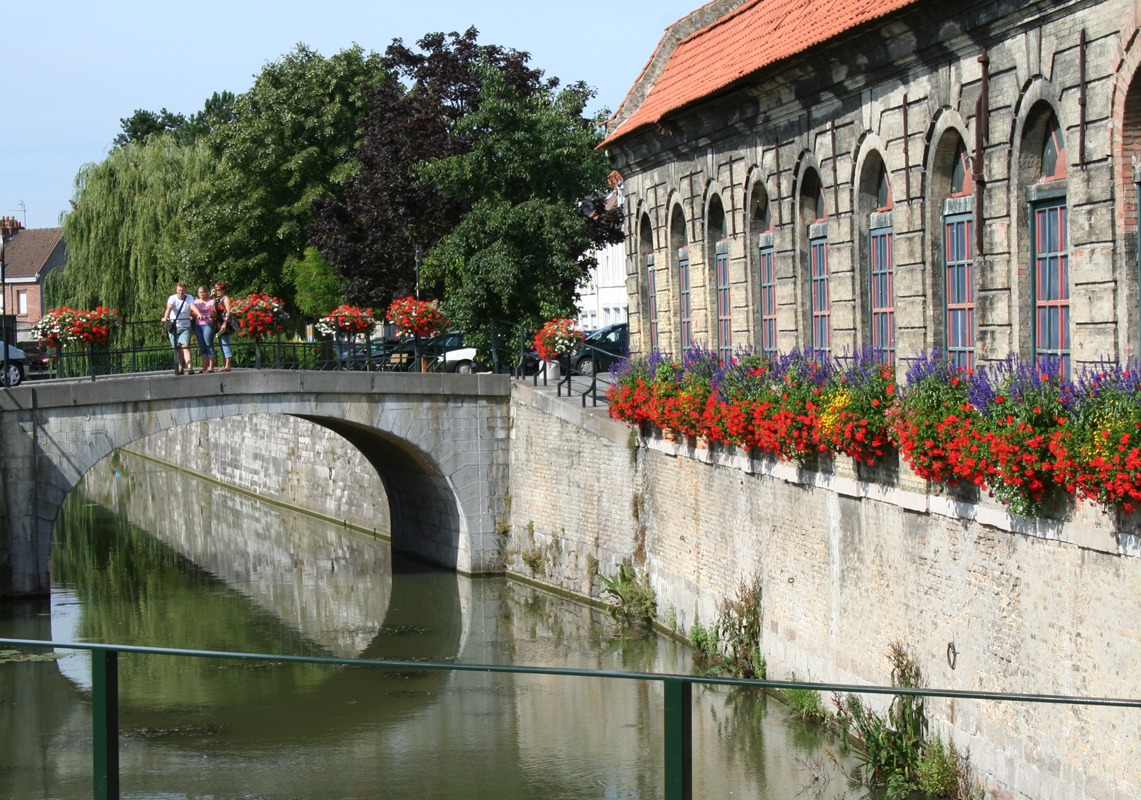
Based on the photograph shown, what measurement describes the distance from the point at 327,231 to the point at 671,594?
16081 mm

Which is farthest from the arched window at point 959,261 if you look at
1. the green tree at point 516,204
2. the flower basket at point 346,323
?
the green tree at point 516,204

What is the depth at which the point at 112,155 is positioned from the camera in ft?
120

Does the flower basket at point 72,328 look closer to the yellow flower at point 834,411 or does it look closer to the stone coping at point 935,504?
the stone coping at point 935,504

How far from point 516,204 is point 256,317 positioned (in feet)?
19.7

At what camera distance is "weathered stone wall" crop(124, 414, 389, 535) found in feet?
88.3

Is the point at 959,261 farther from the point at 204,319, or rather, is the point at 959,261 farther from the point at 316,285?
the point at 316,285

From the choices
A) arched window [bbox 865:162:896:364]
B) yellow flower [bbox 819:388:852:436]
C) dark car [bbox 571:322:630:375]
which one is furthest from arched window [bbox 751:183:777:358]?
dark car [bbox 571:322:630:375]

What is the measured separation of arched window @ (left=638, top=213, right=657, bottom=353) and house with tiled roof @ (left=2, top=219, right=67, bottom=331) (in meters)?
53.7

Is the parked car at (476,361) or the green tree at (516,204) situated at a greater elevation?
the green tree at (516,204)

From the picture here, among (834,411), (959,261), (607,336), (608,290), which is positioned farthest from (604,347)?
(608,290)

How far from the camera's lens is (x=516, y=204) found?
2495 centimetres

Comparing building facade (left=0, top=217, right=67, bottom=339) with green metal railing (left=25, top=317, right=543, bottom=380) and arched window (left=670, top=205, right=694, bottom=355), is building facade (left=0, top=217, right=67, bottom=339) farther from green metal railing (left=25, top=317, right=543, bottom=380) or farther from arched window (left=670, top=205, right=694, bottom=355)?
arched window (left=670, top=205, right=694, bottom=355)

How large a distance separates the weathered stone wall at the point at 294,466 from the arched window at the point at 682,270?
10.4 m

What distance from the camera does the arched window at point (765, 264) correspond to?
1455 cm
